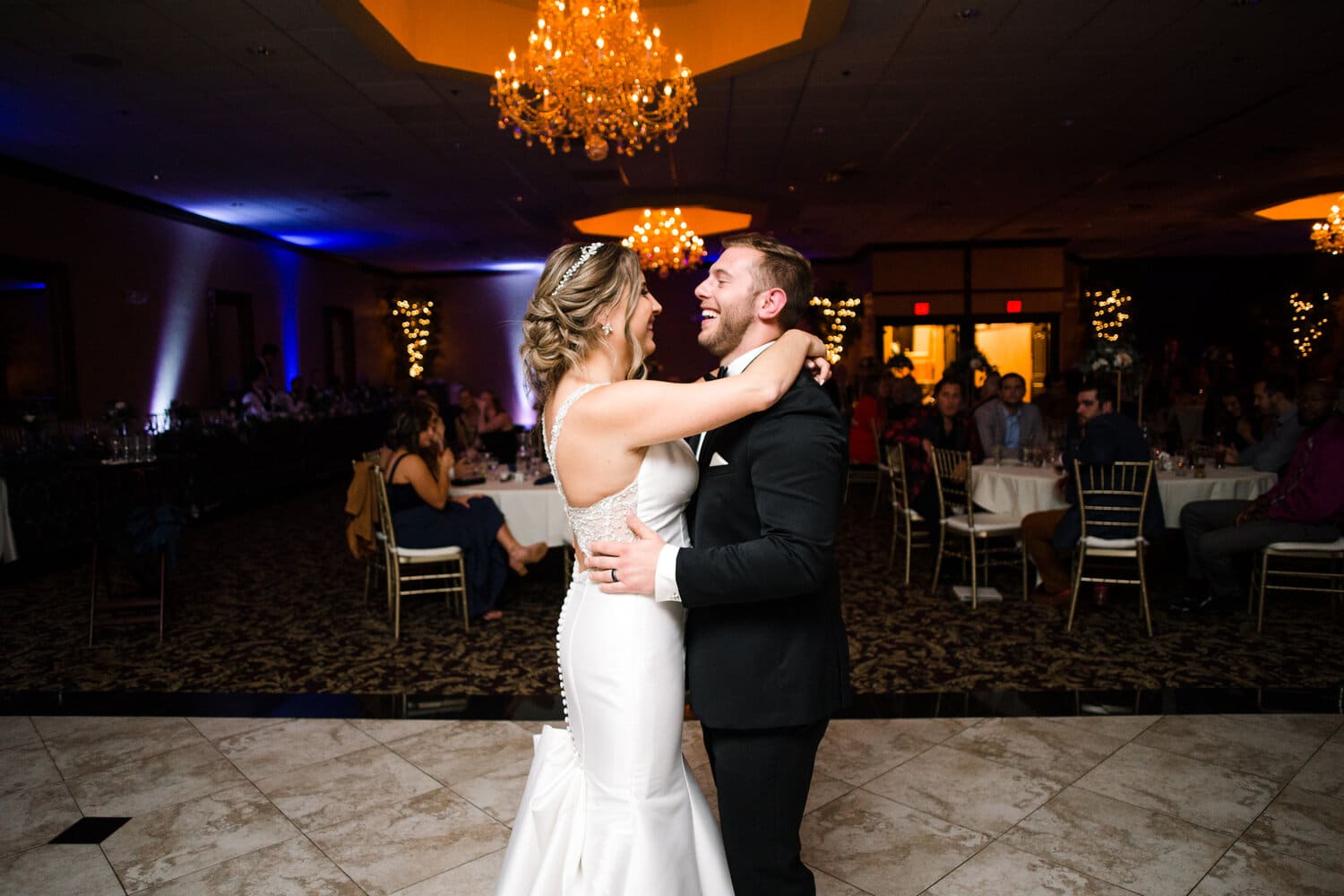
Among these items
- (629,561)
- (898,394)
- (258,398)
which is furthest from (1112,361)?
(258,398)

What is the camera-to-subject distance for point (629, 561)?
157 centimetres

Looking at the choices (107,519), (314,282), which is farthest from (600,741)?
(314,282)

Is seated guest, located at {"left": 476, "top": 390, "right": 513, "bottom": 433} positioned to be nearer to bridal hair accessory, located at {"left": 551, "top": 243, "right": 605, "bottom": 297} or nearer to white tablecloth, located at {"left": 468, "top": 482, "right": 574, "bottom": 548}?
white tablecloth, located at {"left": 468, "top": 482, "right": 574, "bottom": 548}

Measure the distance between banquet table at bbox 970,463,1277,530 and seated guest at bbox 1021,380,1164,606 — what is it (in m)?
0.12

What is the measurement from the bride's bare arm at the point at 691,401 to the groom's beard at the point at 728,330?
0.08m

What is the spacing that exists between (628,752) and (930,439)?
4885mm

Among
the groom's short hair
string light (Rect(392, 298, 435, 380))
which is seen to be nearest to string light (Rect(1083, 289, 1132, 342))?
string light (Rect(392, 298, 435, 380))


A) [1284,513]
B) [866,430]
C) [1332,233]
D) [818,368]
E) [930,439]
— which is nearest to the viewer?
[818,368]

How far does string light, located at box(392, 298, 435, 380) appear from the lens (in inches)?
A: 708

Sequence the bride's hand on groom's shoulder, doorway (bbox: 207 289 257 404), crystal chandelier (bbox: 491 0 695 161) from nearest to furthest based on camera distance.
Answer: the bride's hand on groom's shoulder < crystal chandelier (bbox: 491 0 695 161) < doorway (bbox: 207 289 257 404)

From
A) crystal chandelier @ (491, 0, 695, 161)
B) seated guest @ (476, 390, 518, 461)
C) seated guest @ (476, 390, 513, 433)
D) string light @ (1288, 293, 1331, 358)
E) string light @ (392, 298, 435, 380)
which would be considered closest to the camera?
crystal chandelier @ (491, 0, 695, 161)

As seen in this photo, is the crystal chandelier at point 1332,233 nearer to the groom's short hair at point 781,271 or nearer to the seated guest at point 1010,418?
the seated guest at point 1010,418

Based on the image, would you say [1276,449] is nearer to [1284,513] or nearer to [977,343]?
[1284,513]

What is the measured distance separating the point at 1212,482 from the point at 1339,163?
7378mm
